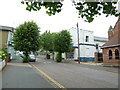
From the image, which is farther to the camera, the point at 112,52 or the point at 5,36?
the point at 5,36

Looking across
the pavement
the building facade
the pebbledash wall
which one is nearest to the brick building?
the pebbledash wall

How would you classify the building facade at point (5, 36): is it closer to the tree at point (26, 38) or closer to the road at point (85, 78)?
the tree at point (26, 38)

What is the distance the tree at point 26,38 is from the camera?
76.1 feet

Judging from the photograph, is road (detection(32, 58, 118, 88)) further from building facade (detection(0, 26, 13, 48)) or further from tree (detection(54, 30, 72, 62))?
building facade (detection(0, 26, 13, 48))

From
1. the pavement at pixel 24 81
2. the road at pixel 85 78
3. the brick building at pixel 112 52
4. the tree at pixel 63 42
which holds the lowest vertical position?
the road at pixel 85 78

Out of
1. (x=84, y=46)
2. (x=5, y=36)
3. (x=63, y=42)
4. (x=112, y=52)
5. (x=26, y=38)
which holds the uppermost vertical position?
(x=5, y=36)

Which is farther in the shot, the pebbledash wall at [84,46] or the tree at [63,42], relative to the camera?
the pebbledash wall at [84,46]

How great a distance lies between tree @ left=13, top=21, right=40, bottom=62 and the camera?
23.2m

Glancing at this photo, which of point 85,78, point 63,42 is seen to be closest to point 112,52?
point 63,42

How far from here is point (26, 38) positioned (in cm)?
2384

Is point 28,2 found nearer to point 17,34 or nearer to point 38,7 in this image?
point 38,7

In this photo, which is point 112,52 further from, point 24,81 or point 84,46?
point 24,81

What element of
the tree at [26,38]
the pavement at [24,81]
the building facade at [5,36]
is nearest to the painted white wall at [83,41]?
the tree at [26,38]

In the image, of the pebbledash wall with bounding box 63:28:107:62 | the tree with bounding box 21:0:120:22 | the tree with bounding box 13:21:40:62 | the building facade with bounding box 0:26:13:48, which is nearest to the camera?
the tree with bounding box 21:0:120:22
